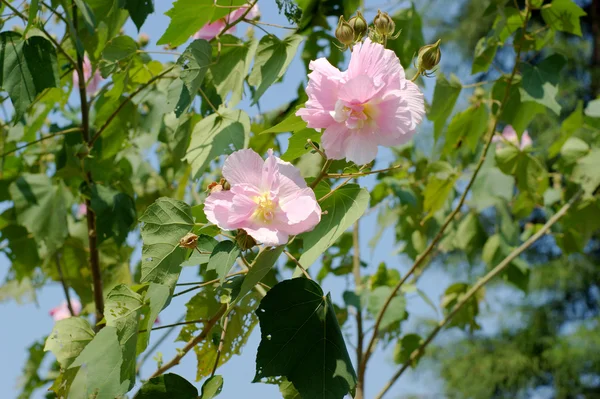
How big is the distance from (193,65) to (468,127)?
2.31 ft

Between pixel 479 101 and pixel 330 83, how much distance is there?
0.86 metres

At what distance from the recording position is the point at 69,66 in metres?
1.25

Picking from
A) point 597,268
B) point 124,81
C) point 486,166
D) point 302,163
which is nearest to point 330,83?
point 124,81

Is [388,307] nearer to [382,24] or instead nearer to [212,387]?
[212,387]

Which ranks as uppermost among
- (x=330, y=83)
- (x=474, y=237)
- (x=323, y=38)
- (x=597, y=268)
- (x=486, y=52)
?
(x=597, y=268)

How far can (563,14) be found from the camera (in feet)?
4.44

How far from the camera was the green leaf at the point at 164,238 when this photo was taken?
749 millimetres

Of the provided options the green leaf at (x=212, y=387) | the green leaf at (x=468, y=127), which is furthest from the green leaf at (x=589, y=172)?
the green leaf at (x=212, y=387)

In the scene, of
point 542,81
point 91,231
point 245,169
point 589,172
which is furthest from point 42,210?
point 589,172

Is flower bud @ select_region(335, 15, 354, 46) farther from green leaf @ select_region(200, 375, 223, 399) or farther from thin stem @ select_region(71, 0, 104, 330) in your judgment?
thin stem @ select_region(71, 0, 104, 330)

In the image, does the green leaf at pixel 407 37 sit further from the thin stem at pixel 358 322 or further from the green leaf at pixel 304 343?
the green leaf at pixel 304 343

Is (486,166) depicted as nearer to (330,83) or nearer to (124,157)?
(124,157)

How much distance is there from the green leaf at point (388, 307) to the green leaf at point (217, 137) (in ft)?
2.05

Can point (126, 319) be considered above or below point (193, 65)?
below
